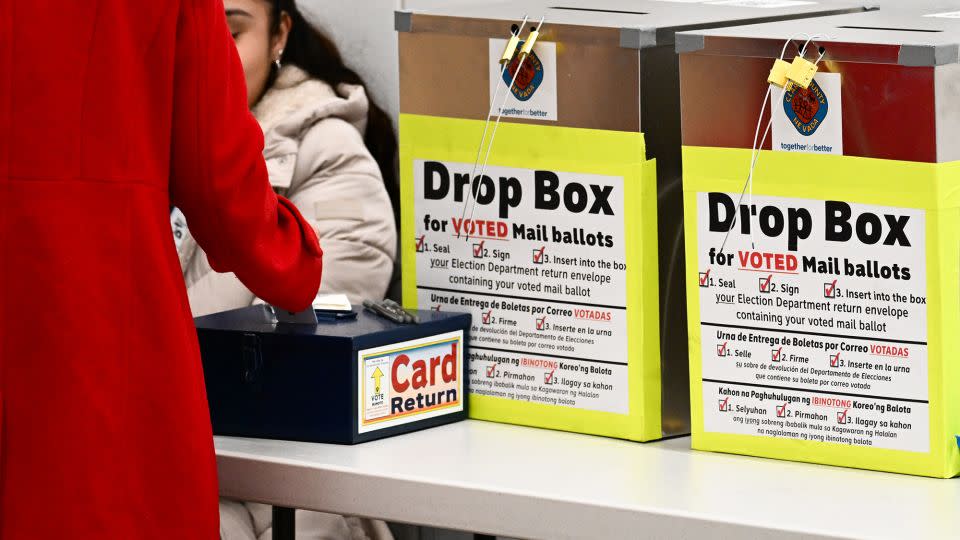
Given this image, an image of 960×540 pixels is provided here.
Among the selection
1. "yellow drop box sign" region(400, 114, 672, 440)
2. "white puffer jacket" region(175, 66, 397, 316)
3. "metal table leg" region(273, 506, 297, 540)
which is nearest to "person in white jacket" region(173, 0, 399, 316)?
"white puffer jacket" region(175, 66, 397, 316)

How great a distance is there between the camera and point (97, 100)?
4.16 ft

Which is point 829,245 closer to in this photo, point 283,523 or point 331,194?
point 283,523

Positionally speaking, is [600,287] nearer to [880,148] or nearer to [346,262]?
[880,148]

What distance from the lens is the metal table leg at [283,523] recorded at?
150 centimetres

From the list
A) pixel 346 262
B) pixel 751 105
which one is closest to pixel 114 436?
pixel 751 105

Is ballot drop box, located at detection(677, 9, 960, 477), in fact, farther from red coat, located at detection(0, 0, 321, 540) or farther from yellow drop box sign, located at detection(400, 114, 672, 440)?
red coat, located at detection(0, 0, 321, 540)

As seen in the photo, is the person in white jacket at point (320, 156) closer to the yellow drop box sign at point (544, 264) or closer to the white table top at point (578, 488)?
the yellow drop box sign at point (544, 264)

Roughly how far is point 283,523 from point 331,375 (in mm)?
173

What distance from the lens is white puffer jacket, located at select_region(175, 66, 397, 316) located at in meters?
2.28

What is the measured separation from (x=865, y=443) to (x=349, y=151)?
1164 mm

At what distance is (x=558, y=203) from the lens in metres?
1.50

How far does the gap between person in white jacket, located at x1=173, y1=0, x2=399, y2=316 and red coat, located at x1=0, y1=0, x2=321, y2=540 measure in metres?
0.96

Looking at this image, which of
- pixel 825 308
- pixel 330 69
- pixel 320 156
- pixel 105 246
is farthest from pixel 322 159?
pixel 825 308

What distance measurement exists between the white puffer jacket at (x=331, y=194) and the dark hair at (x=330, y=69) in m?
0.02
